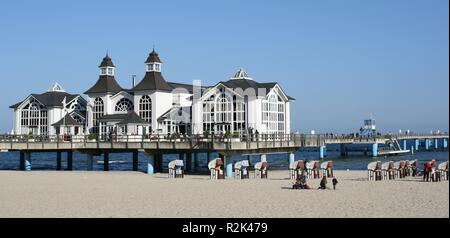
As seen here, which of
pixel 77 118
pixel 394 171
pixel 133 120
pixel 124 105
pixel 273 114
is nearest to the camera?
pixel 394 171

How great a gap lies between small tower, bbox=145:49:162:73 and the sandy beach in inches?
814

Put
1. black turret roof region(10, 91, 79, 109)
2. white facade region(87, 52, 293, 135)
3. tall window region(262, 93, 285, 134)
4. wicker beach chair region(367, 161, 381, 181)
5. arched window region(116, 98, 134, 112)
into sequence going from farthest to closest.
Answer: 1. black turret roof region(10, 91, 79, 109)
2. arched window region(116, 98, 134, 112)
3. tall window region(262, 93, 285, 134)
4. white facade region(87, 52, 293, 135)
5. wicker beach chair region(367, 161, 381, 181)

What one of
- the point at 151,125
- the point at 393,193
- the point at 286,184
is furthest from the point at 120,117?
the point at 393,193

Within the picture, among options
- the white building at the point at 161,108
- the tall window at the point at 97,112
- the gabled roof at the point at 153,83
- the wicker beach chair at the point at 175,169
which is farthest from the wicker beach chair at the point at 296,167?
the tall window at the point at 97,112

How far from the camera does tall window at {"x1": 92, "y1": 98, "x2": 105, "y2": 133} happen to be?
45.5 metres

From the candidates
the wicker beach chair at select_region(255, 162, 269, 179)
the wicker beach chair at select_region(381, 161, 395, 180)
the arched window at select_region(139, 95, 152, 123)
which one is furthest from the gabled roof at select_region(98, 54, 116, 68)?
the wicker beach chair at select_region(381, 161, 395, 180)

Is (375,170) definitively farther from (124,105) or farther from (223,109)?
(124,105)

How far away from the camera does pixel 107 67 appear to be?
48.0 metres

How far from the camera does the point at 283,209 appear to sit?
53.1ft

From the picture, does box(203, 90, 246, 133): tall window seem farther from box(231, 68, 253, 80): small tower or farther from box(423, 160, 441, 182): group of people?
box(423, 160, 441, 182): group of people

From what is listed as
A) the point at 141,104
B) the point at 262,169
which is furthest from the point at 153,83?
A: the point at 262,169

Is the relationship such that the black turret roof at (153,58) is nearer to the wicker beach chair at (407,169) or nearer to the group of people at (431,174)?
the wicker beach chair at (407,169)

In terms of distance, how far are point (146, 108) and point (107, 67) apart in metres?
7.06

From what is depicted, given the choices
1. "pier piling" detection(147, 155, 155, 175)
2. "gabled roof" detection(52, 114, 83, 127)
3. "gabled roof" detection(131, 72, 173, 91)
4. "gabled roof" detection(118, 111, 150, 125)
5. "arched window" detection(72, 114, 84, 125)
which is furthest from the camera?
"arched window" detection(72, 114, 84, 125)
